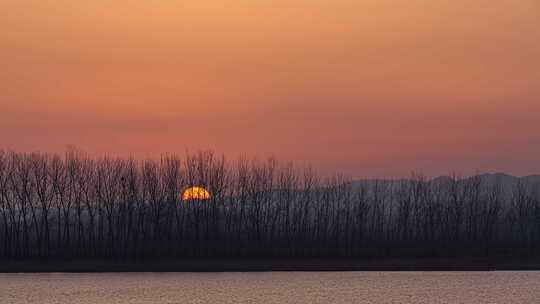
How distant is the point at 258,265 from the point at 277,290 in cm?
2736

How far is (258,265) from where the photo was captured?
214 ft

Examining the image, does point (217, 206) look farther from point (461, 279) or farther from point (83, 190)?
point (461, 279)

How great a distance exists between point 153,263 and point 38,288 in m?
26.4

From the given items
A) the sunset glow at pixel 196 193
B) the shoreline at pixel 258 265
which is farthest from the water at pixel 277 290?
the sunset glow at pixel 196 193

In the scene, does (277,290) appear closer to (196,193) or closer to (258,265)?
(258,265)

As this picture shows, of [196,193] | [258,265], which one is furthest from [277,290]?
[196,193]

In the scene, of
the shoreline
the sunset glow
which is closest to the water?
the shoreline

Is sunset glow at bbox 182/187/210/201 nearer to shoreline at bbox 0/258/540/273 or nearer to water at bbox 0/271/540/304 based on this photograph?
shoreline at bbox 0/258/540/273

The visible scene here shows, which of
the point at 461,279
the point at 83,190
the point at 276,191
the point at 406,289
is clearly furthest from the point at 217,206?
the point at 406,289

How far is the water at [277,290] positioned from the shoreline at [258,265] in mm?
12059

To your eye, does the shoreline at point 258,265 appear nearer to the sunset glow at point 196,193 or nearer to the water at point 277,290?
the sunset glow at point 196,193

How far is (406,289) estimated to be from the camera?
126ft

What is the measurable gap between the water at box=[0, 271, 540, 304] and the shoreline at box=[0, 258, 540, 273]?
12059 millimetres

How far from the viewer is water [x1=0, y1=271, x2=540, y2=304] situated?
33.5m
